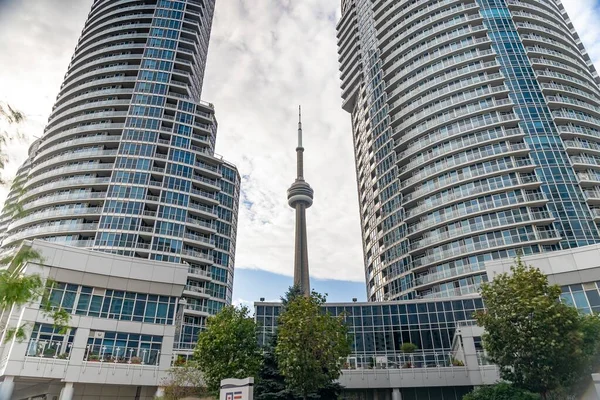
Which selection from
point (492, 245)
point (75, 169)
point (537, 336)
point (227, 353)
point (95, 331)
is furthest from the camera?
point (75, 169)

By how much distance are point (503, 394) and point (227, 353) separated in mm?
19579

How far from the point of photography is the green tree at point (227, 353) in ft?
102

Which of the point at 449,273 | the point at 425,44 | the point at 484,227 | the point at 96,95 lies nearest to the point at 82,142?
the point at 96,95

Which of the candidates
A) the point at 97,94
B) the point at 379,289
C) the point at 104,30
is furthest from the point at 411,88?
the point at 104,30

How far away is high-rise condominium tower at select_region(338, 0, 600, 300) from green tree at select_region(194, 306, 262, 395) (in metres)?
42.8

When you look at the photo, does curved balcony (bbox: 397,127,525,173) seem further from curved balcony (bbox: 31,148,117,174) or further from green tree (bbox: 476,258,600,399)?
curved balcony (bbox: 31,148,117,174)

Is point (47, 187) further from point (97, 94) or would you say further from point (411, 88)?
point (411, 88)

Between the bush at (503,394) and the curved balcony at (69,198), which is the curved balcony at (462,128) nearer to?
the bush at (503,394)

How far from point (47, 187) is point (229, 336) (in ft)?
208

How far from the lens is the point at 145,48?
92125mm

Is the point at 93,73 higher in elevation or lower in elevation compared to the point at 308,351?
higher

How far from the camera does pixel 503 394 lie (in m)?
27.6

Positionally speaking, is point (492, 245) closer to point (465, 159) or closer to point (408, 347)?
point (465, 159)

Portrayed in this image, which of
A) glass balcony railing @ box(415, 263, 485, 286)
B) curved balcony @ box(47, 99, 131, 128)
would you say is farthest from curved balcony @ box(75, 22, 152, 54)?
glass balcony railing @ box(415, 263, 485, 286)
